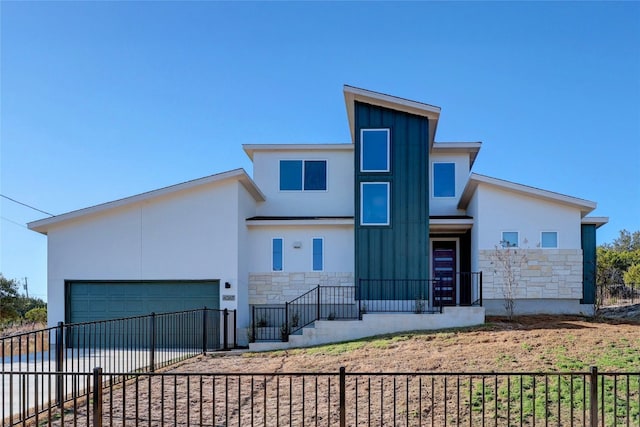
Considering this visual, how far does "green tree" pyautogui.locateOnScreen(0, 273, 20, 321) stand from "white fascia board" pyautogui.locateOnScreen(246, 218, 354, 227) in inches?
566

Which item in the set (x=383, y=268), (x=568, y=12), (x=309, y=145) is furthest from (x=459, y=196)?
(x=568, y=12)

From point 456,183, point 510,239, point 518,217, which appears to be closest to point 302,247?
point 456,183

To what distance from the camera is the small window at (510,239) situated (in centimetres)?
1561

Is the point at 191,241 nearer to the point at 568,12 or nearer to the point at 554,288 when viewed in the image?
the point at 554,288

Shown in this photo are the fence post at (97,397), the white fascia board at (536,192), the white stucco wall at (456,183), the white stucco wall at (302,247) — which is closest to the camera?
the fence post at (97,397)

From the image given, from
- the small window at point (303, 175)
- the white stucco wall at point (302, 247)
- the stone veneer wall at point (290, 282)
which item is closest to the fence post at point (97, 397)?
the stone veneer wall at point (290, 282)

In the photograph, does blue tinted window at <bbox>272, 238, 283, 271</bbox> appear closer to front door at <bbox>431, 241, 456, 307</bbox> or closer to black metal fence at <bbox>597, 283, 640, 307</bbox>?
front door at <bbox>431, 241, 456, 307</bbox>

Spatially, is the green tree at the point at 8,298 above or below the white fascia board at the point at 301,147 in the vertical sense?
below

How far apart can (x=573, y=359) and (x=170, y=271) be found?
36.9ft

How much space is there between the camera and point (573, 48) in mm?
14398

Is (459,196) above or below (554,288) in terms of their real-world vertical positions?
above

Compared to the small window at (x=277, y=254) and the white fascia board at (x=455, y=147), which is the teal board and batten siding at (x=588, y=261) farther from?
the small window at (x=277, y=254)

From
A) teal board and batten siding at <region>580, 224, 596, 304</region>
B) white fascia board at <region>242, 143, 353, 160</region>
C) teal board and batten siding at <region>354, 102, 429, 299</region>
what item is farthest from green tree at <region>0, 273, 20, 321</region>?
teal board and batten siding at <region>580, 224, 596, 304</region>

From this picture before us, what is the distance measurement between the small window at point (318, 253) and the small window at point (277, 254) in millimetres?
1112
